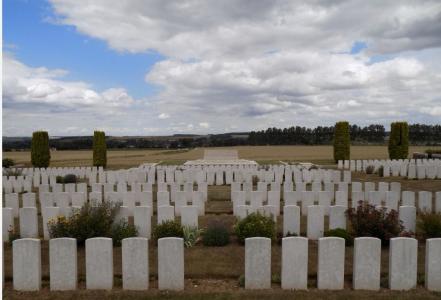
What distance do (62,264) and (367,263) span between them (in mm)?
4467

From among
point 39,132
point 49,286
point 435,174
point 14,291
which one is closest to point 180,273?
point 49,286

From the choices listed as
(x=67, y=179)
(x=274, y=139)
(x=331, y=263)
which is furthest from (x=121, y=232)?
(x=274, y=139)

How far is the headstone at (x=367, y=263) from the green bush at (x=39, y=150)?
92.1 ft

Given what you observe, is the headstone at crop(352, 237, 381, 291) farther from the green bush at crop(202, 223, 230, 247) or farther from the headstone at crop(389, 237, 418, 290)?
the green bush at crop(202, 223, 230, 247)

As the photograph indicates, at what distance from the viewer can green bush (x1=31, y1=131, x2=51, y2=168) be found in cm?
2994

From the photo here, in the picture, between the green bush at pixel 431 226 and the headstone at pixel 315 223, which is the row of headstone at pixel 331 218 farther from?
the green bush at pixel 431 226

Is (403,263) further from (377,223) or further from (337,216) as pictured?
(337,216)

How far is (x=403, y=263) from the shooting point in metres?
5.99

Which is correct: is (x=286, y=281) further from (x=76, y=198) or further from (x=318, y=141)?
(x=318, y=141)

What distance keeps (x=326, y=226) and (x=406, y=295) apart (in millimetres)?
4767

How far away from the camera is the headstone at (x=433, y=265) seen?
5.96 metres

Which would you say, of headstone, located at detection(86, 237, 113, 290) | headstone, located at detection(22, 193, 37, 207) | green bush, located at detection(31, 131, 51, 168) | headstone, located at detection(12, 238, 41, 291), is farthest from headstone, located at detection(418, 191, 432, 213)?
green bush, located at detection(31, 131, 51, 168)

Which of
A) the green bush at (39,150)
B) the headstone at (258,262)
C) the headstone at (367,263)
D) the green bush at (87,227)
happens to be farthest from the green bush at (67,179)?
the headstone at (367,263)

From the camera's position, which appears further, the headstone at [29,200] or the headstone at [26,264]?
the headstone at [29,200]
